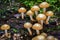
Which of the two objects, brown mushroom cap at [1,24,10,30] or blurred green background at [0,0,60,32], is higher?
blurred green background at [0,0,60,32]

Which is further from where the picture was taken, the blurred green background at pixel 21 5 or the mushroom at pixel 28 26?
the blurred green background at pixel 21 5

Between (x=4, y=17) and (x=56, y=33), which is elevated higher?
(x=4, y=17)

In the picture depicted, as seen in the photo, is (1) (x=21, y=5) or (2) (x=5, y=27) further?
(1) (x=21, y=5)

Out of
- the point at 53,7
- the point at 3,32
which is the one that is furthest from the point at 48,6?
the point at 3,32

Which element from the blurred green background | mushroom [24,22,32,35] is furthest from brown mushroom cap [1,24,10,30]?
the blurred green background

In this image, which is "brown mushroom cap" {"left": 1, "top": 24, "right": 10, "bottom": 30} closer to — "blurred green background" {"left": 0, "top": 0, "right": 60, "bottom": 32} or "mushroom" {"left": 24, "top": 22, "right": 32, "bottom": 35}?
"mushroom" {"left": 24, "top": 22, "right": 32, "bottom": 35}

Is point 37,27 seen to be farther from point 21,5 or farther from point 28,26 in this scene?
point 21,5

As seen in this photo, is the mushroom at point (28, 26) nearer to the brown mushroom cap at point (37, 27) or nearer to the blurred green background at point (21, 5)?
the brown mushroom cap at point (37, 27)

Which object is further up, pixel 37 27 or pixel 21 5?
pixel 21 5

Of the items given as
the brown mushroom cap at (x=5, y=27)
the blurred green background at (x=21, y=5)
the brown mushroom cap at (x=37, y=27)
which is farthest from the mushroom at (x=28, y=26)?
the blurred green background at (x=21, y=5)

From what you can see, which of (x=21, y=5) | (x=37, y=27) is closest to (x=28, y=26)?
(x=37, y=27)

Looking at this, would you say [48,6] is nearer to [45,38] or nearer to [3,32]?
[45,38]
